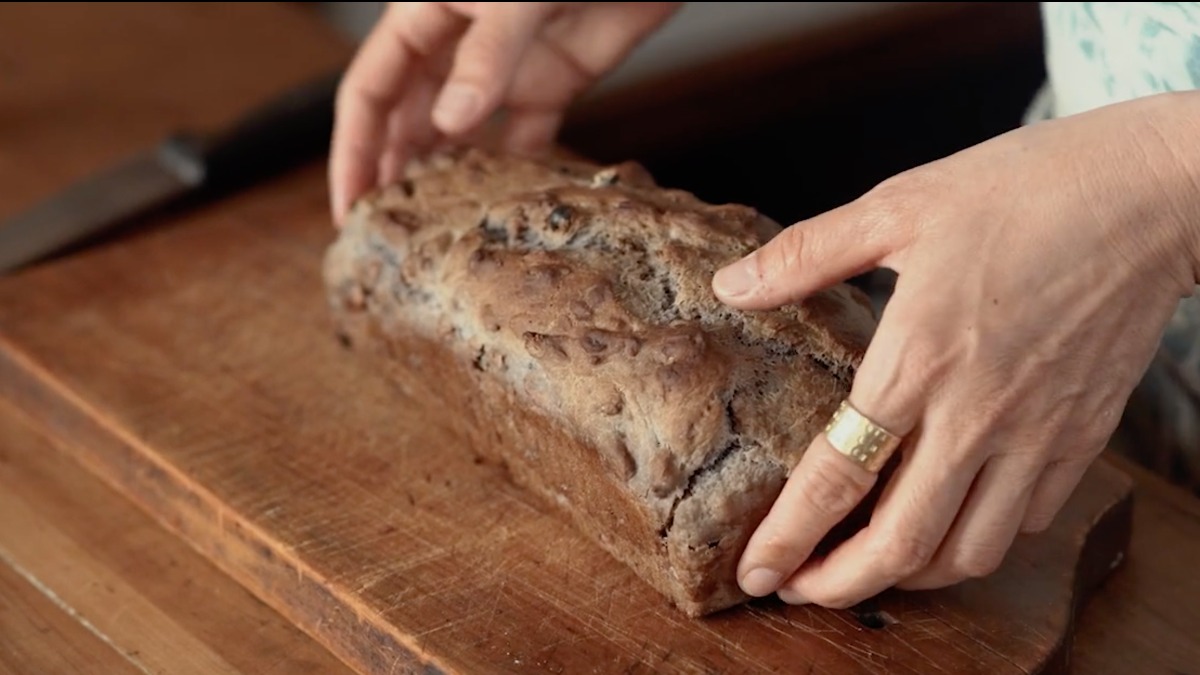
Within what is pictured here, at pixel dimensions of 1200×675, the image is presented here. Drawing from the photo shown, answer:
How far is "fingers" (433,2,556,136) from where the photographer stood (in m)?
1.86

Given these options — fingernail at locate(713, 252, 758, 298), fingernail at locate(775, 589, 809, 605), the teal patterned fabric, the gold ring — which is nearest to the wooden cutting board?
fingernail at locate(775, 589, 809, 605)

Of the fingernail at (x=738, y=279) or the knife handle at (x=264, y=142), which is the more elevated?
the fingernail at (x=738, y=279)

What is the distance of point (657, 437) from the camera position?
4.26ft

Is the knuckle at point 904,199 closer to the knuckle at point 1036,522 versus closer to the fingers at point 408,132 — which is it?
the knuckle at point 1036,522

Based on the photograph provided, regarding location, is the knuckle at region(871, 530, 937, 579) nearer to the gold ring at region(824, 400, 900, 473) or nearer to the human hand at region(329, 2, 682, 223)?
the gold ring at region(824, 400, 900, 473)

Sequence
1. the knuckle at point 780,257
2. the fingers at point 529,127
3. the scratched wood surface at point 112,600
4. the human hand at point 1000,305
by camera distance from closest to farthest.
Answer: the human hand at point 1000,305 < the knuckle at point 780,257 < the scratched wood surface at point 112,600 < the fingers at point 529,127

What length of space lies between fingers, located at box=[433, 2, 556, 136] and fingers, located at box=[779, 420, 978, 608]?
881 mm

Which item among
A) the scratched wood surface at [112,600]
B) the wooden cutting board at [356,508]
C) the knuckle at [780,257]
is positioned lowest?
the scratched wood surface at [112,600]

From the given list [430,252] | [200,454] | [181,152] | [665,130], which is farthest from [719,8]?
[200,454]

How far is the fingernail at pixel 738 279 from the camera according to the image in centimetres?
128

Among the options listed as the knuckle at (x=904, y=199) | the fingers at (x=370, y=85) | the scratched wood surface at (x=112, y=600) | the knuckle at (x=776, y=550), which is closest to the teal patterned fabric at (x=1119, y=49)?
the knuckle at (x=904, y=199)

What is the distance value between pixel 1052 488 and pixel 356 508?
774 millimetres

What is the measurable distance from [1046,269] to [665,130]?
60.9 inches

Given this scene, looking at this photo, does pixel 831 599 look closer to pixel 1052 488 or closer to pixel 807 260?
pixel 1052 488
